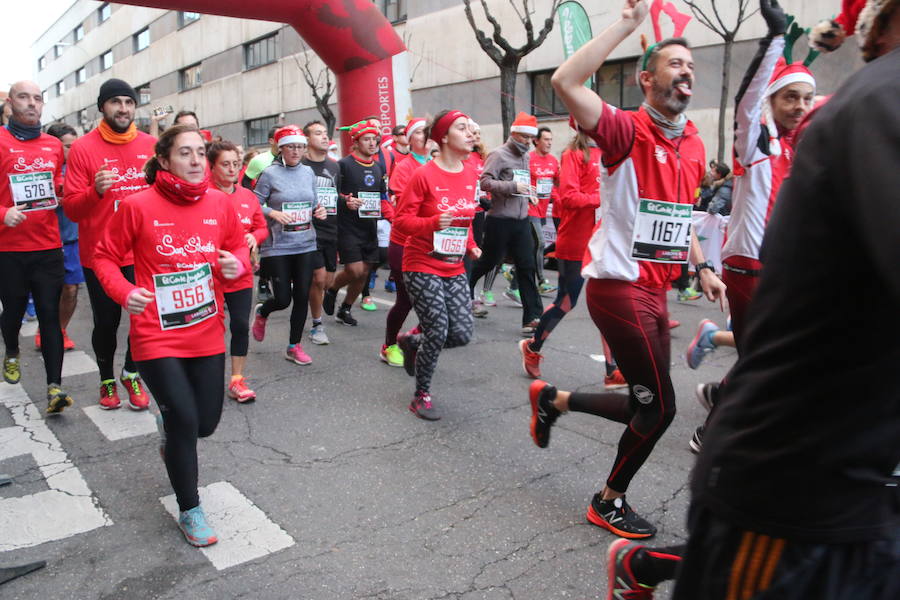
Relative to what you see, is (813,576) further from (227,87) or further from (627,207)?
(227,87)

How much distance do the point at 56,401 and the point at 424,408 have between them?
236cm

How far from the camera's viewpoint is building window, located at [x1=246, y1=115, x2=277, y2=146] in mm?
31950

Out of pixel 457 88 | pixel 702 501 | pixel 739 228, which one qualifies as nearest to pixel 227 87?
pixel 457 88

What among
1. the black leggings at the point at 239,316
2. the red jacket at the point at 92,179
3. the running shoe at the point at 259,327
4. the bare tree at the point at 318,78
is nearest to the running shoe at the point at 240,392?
the black leggings at the point at 239,316

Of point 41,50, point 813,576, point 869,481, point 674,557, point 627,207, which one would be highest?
point 41,50

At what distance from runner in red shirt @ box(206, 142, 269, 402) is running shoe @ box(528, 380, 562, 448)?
2319 millimetres

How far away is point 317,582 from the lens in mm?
2898

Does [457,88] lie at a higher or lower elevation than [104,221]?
higher

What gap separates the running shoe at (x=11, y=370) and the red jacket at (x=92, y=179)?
3.33 feet

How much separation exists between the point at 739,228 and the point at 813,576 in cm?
297

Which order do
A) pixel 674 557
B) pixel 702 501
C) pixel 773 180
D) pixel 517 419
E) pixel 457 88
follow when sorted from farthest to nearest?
pixel 457 88 < pixel 517 419 < pixel 773 180 < pixel 674 557 < pixel 702 501

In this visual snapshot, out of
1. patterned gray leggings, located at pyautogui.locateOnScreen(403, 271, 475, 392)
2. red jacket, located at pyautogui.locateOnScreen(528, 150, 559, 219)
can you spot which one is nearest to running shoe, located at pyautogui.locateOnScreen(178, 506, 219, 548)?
patterned gray leggings, located at pyautogui.locateOnScreen(403, 271, 475, 392)

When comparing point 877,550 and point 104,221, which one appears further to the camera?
point 104,221

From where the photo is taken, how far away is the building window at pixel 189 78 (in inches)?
1454
